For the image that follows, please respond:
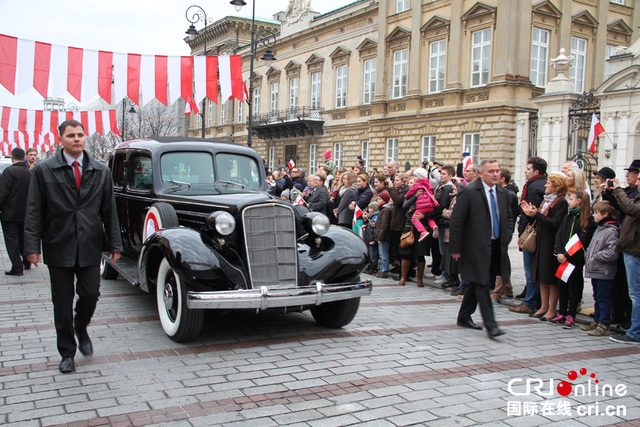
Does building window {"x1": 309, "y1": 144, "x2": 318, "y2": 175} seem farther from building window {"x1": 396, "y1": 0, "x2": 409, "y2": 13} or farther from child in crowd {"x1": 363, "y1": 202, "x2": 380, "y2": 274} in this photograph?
child in crowd {"x1": 363, "y1": 202, "x2": 380, "y2": 274}

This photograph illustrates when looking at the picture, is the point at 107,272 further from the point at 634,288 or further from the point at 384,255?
the point at 634,288

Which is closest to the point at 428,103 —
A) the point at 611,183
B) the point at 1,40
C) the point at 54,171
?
the point at 1,40

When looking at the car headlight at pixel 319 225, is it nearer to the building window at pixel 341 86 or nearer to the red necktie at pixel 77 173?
the red necktie at pixel 77 173

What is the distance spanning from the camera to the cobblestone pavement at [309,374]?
391 cm

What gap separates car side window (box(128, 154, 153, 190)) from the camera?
24.1ft

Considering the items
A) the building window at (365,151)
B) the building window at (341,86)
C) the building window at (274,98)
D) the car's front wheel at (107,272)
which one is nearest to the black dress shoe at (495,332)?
the car's front wheel at (107,272)

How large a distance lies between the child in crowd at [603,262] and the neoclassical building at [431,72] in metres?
12.0

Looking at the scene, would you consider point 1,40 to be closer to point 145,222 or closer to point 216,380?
point 145,222

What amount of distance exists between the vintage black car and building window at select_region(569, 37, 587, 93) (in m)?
23.0

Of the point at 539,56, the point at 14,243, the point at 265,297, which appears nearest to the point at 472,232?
the point at 265,297

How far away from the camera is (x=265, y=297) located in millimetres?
5195

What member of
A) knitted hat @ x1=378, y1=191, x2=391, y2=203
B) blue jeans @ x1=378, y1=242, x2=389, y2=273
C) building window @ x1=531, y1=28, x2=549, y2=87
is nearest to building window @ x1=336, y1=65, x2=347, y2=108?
building window @ x1=531, y1=28, x2=549, y2=87

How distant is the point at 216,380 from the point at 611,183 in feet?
17.0

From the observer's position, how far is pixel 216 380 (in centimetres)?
452
